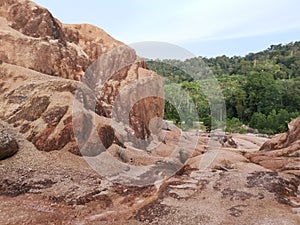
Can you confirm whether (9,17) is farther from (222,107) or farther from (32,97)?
(222,107)

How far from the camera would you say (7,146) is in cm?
1606

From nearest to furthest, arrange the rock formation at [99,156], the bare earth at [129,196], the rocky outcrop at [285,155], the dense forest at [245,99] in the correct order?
the bare earth at [129,196]
the rock formation at [99,156]
the rocky outcrop at [285,155]
the dense forest at [245,99]

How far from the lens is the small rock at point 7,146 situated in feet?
52.1

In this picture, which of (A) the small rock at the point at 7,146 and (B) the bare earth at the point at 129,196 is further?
(A) the small rock at the point at 7,146

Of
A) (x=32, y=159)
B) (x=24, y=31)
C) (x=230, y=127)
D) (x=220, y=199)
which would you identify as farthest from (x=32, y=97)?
(x=230, y=127)

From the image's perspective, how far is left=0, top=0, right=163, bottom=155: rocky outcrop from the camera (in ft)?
62.0

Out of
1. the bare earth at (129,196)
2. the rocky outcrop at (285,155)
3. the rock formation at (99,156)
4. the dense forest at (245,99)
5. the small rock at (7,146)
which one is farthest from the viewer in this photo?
the dense forest at (245,99)

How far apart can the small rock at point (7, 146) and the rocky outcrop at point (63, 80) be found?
4.51ft

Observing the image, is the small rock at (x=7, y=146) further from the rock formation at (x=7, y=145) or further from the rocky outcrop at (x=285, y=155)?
the rocky outcrop at (x=285, y=155)

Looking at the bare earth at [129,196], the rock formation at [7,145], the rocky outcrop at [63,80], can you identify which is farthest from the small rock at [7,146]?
the rocky outcrop at [63,80]

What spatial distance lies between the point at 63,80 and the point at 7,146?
21.9 feet

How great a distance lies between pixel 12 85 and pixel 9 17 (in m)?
9.55

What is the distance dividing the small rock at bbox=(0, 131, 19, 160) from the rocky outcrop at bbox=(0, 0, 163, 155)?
4.51 feet

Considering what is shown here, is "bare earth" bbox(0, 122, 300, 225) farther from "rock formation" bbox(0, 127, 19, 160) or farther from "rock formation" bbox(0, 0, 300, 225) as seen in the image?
"rock formation" bbox(0, 127, 19, 160)
